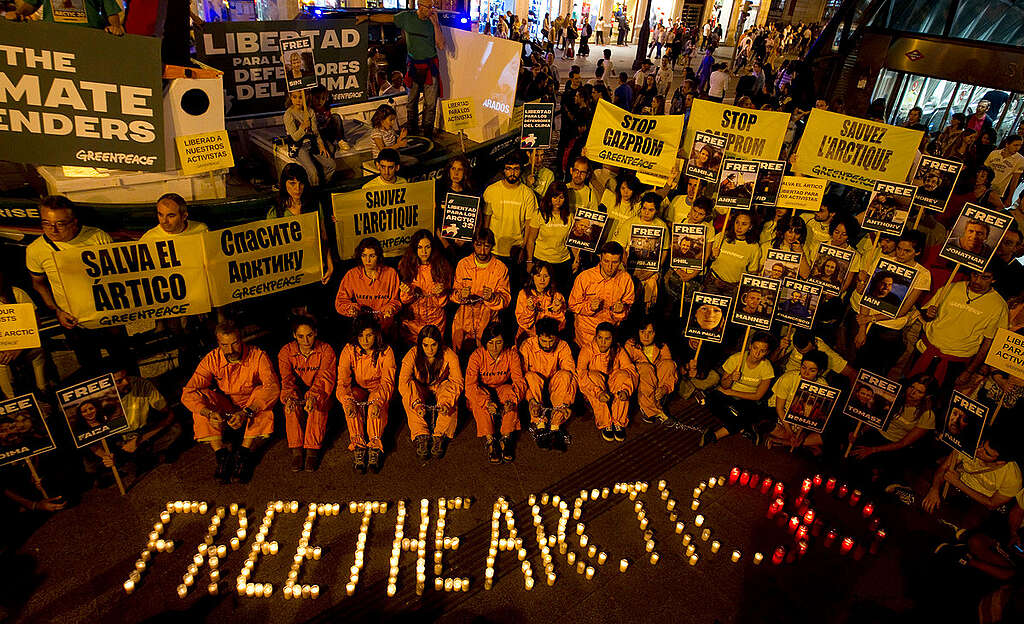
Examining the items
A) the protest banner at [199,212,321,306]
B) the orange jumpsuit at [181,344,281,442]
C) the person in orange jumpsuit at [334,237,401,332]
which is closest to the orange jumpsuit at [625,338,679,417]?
the person in orange jumpsuit at [334,237,401,332]

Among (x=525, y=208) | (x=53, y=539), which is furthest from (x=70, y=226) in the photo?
(x=525, y=208)

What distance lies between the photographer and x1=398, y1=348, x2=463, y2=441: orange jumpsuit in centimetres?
546

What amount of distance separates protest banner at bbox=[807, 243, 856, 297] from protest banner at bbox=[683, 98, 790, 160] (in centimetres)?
124

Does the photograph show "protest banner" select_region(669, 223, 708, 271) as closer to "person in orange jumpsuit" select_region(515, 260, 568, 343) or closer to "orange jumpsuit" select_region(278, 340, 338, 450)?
"person in orange jumpsuit" select_region(515, 260, 568, 343)

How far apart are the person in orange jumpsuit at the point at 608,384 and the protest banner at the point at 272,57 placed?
4878 mm

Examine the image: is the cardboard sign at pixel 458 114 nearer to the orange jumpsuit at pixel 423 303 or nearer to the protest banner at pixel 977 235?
the orange jumpsuit at pixel 423 303

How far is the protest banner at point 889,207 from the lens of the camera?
6.09 metres

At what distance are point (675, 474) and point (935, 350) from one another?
2745mm

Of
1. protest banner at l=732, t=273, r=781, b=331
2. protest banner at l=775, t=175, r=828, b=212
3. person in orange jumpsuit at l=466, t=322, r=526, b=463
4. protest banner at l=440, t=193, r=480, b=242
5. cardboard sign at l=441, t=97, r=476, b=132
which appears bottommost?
person in orange jumpsuit at l=466, t=322, r=526, b=463

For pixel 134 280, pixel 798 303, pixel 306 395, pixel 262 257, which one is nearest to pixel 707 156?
pixel 798 303

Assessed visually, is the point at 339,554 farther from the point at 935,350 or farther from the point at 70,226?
the point at 935,350

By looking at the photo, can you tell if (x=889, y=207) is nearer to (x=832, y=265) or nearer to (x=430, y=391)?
(x=832, y=265)

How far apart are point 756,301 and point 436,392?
3.07 m

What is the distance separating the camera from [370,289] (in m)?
5.91
